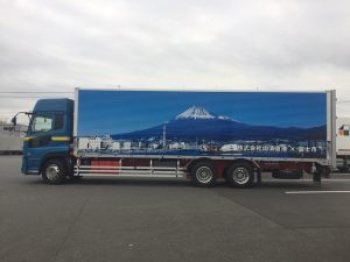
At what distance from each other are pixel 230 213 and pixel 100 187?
22.2 ft

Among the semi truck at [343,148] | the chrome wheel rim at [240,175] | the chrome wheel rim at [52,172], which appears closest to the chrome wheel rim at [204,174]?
the chrome wheel rim at [240,175]

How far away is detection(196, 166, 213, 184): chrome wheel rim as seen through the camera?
54.8ft

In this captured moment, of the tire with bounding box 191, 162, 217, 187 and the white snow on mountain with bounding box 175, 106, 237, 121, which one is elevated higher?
the white snow on mountain with bounding box 175, 106, 237, 121

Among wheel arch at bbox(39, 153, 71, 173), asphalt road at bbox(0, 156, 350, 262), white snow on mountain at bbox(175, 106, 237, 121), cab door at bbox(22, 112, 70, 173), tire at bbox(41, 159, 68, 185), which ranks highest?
white snow on mountain at bbox(175, 106, 237, 121)

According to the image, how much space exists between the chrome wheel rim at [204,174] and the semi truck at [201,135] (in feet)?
0.12

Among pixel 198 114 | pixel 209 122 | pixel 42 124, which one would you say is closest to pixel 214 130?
pixel 209 122

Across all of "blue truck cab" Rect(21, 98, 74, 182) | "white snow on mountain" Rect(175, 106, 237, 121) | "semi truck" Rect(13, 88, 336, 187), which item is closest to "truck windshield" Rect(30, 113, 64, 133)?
"blue truck cab" Rect(21, 98, 74, 182)

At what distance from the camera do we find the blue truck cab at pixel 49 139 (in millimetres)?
17250

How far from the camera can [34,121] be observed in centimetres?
1755

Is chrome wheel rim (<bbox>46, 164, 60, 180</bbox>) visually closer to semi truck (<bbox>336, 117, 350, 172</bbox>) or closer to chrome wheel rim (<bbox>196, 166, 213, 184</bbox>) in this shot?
chrome wheel rim (<bbox>196, 166, 213, 184</bbox>)

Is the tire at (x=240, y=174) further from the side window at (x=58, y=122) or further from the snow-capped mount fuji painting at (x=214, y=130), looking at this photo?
the side window at (x=58, y=122)

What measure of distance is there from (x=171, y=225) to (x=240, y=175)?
8.02 meters

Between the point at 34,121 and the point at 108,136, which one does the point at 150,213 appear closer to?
the point at 108,136

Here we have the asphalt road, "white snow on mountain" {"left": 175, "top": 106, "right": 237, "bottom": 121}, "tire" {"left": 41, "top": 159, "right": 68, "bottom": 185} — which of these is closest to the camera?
the asphalt road
